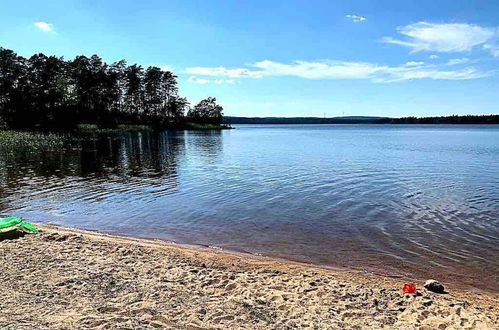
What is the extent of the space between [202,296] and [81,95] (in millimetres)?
106603

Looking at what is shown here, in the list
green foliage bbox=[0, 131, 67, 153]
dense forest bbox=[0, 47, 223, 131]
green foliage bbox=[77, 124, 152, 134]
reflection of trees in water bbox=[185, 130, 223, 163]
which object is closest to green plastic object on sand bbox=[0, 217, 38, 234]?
reflection of trees in water bbox=[185, 130, 223, 163]

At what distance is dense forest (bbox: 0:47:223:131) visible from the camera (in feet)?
277

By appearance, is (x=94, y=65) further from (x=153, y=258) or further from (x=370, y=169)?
(x=153, y=258)

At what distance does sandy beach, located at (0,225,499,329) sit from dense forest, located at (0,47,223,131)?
7732 cm

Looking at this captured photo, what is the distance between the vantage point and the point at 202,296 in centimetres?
796

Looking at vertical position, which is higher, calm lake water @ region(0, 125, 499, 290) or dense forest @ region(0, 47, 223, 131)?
dense forest @ region(0, 47, 223, 131)

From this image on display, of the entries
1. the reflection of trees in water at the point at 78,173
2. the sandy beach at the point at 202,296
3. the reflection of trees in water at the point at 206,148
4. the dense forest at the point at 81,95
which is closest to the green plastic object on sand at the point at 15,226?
the sandy beach at the point at 202,296

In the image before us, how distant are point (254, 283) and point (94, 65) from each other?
111019 millimetres

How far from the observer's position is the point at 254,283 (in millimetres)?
8867

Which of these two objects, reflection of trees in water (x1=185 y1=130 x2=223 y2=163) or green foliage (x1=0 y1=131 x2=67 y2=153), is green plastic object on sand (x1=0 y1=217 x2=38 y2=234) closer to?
reflection of trees in water (x1=185 y1=130 x2=223 y2=163)

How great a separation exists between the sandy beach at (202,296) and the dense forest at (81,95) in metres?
77.3

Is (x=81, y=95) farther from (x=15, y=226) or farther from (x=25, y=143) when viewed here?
(x=15, y=226)

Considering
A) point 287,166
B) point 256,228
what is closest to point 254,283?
point 256,228

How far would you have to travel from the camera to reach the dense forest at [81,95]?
8456 cm
